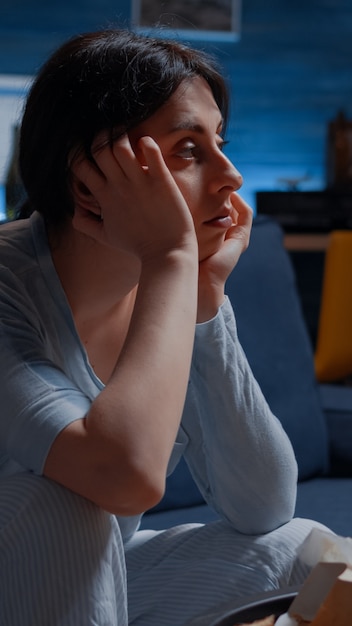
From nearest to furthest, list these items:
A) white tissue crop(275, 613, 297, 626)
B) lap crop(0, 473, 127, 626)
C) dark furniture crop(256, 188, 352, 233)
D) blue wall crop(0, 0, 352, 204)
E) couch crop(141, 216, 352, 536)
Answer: white tissue crop(275, 613, 297, 626), lap crop(0, 473, 127, 626), couch crop(141, 216, 352, 536), dark furniture crop(256, 188, 352, 233), blue wall crop(0, 0, 352, 204)

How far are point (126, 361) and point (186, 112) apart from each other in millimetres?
371

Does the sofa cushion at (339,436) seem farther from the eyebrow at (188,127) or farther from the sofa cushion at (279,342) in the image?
the eyebrow at (188,127)

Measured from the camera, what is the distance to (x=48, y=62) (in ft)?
4.20

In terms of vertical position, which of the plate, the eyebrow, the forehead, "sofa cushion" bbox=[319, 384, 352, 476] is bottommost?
"sofa cushion" bbox=[319, 384, 352, 476]

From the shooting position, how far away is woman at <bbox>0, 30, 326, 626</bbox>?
3.24 feet

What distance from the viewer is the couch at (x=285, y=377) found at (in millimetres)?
1886

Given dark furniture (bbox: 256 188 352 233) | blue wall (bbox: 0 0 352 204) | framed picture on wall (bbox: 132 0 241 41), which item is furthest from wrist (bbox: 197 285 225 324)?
framed picture on wall (bbox: 132 0 241 41)

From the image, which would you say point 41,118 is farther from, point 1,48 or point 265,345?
point 1,48

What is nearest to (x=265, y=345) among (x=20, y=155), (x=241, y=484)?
(x=241, y=484)

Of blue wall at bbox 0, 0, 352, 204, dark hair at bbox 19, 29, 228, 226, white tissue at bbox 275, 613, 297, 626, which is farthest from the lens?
blue wall at bbox 0, 0, 352, 204

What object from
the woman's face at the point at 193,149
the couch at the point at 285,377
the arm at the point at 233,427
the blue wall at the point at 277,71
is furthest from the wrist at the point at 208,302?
the blue wall at the point at 277,71

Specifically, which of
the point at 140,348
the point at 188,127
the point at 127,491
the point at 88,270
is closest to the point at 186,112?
the point at 188,127

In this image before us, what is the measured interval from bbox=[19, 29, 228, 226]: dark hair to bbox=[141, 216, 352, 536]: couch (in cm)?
71

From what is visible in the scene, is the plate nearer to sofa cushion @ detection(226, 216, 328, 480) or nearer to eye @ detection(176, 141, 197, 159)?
eye @ detection(176, 141, 197, 159)
